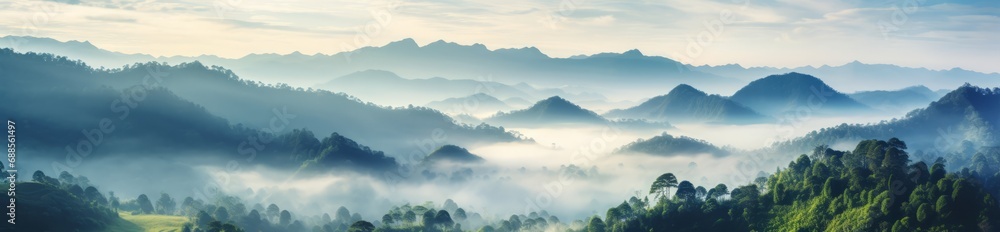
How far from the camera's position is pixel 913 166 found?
95250 millimetres

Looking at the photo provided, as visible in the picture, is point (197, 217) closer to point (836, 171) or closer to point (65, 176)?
point (65, 176)

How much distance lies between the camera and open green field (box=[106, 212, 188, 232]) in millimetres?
122562

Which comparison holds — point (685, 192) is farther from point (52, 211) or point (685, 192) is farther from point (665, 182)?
point (52, 211)

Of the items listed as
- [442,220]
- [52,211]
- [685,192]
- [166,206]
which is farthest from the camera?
[166,206]

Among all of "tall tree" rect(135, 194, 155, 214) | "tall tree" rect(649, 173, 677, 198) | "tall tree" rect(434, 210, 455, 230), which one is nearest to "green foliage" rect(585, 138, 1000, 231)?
"tall tree" rect(649, 173, 677, 198)

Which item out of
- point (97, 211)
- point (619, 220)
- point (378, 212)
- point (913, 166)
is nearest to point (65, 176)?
point (97, 211)

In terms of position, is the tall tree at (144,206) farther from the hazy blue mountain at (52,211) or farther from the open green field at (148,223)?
the hazy blue mountain at (52,211)

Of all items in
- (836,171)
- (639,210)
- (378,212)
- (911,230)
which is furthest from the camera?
(378,212)

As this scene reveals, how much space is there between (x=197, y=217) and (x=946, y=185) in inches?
3962

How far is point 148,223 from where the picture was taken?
128000 mm

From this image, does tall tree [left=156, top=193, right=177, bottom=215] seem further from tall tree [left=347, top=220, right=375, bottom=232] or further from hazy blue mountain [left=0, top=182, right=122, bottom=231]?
tall tree [left=347, top=220, right=375, bottom=232]

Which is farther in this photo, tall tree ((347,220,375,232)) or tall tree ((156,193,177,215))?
tall tree ((156,193,177,215))

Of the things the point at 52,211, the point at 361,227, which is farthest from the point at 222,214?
the point at 361,227

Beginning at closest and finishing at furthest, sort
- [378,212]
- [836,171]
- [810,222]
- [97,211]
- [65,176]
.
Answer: [810,222]
[836,171]
[97,211]
[65,176]
[378,212]
